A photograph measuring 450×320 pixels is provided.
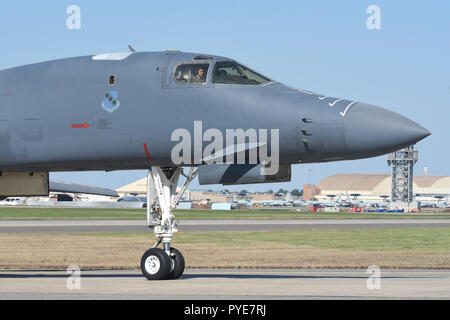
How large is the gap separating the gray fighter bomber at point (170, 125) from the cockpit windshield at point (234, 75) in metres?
0.02

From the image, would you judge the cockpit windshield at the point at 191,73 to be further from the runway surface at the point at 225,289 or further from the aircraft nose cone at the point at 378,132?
the runway surface at the point at 225,289

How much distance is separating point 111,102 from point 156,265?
355 centimetres

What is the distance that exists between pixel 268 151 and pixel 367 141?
77.6 inches

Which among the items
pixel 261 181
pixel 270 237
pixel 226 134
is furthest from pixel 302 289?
pixel 270 237

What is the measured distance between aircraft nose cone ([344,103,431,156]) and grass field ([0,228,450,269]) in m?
11.9

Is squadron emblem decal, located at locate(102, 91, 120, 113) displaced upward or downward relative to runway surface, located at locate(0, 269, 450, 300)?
upward

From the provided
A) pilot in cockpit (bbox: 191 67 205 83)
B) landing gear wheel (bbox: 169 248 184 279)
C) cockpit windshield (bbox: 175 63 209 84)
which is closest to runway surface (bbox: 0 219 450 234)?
landing gear wheel (bbox: 169 248 184 279)

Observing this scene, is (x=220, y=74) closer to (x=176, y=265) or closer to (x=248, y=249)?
Answer: (x=176, y=265)

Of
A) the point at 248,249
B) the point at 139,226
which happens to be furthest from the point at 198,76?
the point at 139,226

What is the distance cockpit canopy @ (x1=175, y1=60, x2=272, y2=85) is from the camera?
1617 centimetres

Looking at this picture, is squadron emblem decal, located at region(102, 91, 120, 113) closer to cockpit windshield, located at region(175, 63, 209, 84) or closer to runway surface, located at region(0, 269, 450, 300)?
cockpit windshield, located at region(175, 63, 209, 84)

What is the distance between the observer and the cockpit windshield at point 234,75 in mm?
16141

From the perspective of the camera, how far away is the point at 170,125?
16094 mm

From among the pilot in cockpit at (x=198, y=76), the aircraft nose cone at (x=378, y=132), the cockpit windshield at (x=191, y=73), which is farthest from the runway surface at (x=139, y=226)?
the aircraft nose cone at (x=378, y=132)
